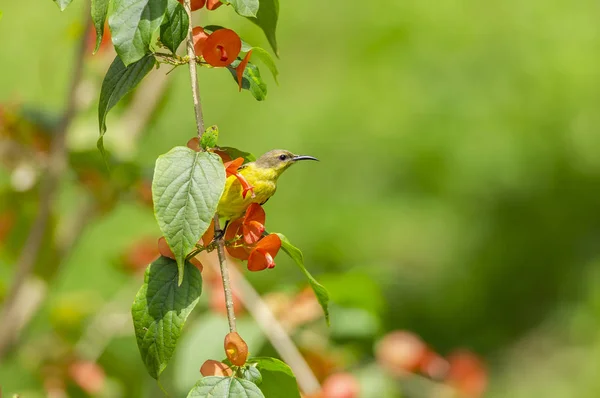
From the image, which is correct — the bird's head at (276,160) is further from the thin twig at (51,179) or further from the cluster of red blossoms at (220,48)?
the thin twig at (51,179)

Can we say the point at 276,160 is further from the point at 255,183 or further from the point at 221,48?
the point at 221,48

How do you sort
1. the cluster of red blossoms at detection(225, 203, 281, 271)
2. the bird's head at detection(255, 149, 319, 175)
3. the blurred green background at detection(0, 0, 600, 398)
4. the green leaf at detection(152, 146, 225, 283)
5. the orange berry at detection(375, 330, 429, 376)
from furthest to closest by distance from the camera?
the blurred green background at detection(0, 0, 600, 398)
the orange berry at detection(375, 330, 429, 376)
the bird's head at detection(255, 149, 319, 175)
the cluster of red blossoms at detection(225, 203, 281, 271)
the green leaf at detection(152, 146, 225, 283)

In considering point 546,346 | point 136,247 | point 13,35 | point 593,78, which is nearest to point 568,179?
point 593,78

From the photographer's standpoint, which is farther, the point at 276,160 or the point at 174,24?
the point at 276,160

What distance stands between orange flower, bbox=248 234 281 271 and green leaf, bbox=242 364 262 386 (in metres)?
0.09

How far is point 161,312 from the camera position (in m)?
0.62

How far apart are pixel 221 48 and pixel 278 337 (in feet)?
2.17

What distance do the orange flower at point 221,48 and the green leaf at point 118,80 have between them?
0.05 metres

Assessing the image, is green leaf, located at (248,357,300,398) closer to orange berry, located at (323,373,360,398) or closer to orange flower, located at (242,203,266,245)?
orange flower, located at (242,203,266,245)

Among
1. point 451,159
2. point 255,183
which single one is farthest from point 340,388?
point 451,159

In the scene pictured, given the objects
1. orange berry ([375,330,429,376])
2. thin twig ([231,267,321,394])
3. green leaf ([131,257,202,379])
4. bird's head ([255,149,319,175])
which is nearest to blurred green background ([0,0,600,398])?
orange berry ([375,330,429,376])

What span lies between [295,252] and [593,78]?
384 centimetres

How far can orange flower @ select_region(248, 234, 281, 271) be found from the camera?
0.68 metres

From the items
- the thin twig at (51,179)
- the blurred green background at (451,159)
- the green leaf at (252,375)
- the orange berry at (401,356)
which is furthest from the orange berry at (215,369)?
the blurred green background at (451,159)
